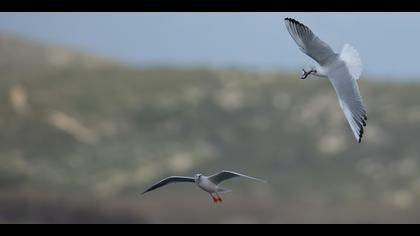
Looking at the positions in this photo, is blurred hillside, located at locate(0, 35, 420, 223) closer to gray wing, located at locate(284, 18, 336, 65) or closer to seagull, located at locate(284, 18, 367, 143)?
seagull, located at locate(284, 18, 367, 143)

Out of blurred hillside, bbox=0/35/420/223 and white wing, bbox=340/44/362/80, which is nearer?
white wing, bbox=340/44/362/80

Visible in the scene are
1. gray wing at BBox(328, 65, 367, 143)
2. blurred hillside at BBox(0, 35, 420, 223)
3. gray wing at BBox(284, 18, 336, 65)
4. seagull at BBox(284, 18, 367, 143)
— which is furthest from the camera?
blurred hillside at BBox(0, 35, 420, 223)

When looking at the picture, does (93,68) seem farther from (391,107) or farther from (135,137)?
(391,107)

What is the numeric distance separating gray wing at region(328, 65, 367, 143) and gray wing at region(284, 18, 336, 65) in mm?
252

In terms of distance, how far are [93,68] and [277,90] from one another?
12903mm

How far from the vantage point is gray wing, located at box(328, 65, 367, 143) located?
11.5 metres

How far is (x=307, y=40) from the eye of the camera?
1202cm

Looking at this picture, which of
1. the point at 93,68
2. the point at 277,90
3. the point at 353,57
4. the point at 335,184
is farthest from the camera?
the point at 93,68

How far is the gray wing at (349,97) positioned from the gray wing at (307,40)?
0.25 meters

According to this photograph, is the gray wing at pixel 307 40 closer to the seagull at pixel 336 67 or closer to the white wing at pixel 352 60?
the seagull at pixel 336 67

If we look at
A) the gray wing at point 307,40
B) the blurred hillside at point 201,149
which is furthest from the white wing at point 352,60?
the blurred hillside at point 201,149

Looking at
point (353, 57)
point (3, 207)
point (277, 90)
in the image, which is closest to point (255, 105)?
point (277, 90)

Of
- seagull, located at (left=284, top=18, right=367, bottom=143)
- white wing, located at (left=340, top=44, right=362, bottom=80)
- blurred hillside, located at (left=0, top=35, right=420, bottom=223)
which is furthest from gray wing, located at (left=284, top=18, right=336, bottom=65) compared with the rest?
blurred hillside, located at (left=0, top=35, right=420, bottom=223)

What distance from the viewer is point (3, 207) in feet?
179
